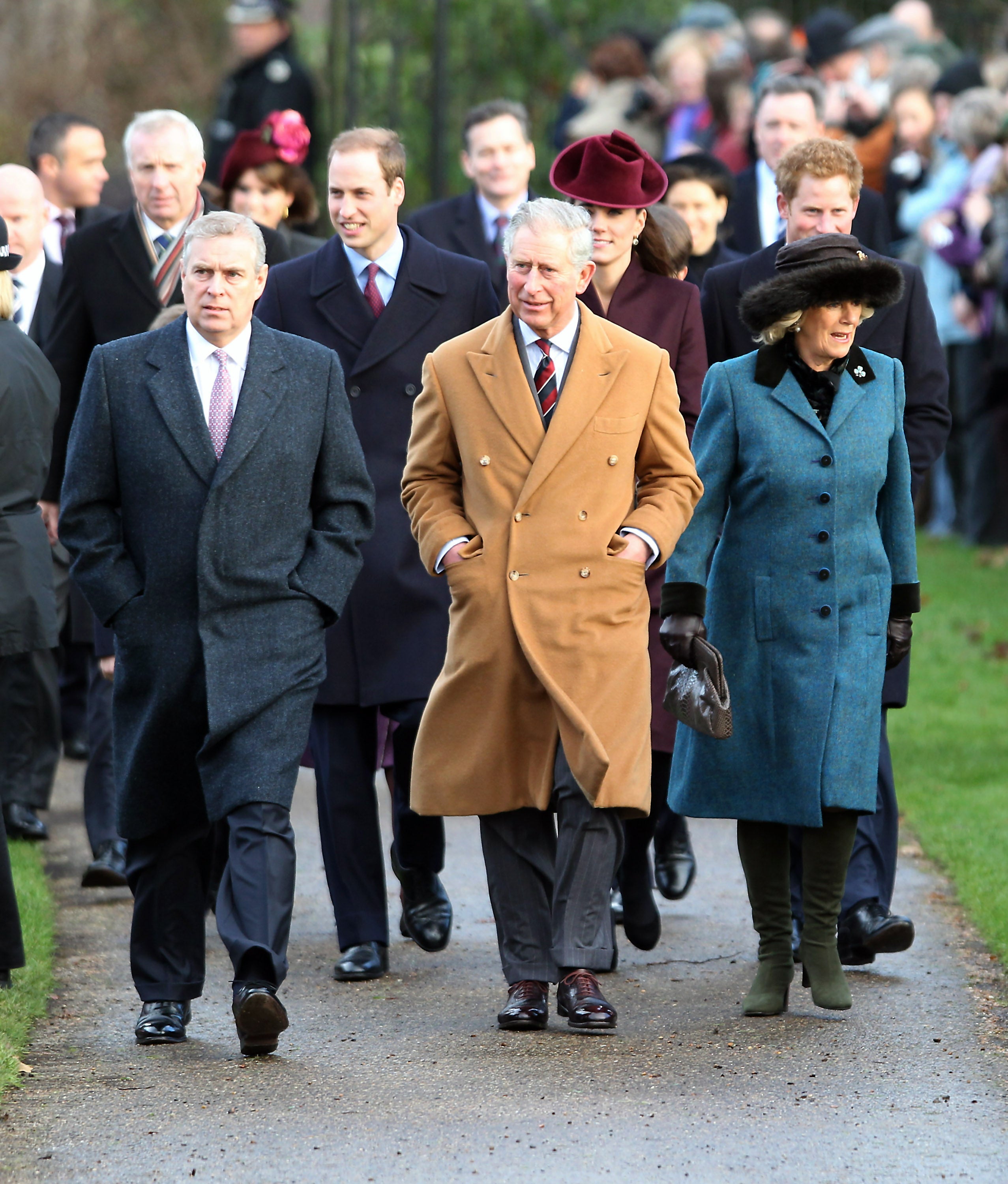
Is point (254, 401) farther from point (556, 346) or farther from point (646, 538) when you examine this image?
point (646, 538)

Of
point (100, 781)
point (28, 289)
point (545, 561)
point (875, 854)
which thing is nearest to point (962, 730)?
point (875, 854)

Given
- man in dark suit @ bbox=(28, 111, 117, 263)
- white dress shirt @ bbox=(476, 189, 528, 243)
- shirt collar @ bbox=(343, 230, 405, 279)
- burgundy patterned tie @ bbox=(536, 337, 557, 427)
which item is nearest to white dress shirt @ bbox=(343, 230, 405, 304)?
shirt collar @ bbox=(343, 230, 405, 279)

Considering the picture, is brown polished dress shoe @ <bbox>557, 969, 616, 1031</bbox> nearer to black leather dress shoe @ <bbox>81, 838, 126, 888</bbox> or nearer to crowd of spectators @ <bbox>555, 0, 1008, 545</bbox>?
black leather dress shoe @ <bbox>81, 838, 126, 888</bbox>

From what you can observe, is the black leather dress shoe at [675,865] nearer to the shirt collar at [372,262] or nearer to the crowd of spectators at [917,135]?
the shirt collar at [372,262]

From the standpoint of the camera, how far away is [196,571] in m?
5.79

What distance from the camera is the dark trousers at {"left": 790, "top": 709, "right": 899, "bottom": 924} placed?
6.68 m

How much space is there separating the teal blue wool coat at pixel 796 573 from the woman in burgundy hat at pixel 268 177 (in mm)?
3343

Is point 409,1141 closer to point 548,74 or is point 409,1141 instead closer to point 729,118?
point 729,118

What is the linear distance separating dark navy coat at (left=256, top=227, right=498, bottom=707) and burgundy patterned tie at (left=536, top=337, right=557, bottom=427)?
2.37 ft

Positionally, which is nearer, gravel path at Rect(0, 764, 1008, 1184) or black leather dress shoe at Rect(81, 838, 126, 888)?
gravel path at Rect(0, 764, 1008, 1184)

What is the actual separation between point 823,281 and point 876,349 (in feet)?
3.34

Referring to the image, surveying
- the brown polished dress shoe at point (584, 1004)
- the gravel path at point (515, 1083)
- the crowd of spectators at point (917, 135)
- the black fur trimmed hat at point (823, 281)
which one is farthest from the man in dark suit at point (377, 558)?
the crowd of spectators at point (917, 135)

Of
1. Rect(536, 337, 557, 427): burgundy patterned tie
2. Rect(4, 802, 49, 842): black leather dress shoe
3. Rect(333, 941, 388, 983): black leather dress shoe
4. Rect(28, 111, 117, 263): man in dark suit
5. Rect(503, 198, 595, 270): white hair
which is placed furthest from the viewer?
Rect(28, 111, 117, 263): man in dark suit

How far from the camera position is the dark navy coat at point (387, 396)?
686 centimetres
